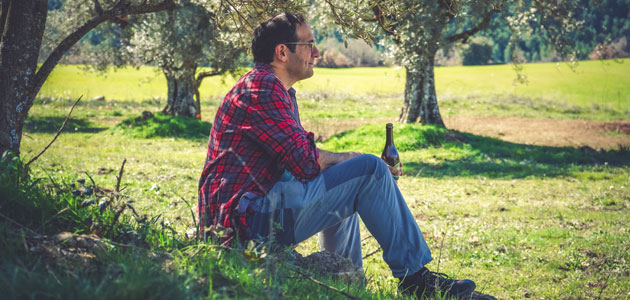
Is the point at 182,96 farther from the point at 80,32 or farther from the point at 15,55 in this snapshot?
the point at 15,55

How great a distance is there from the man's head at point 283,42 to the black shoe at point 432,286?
190cm

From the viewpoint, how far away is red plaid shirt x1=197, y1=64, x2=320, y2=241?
11.4 feet

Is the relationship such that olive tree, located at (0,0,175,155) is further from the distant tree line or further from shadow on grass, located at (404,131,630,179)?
shadow on grass, located at (404,131,630,179)

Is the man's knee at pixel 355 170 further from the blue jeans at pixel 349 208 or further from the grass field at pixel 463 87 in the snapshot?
the grass field at pixel 463 87

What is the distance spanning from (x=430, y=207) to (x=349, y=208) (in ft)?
17.5

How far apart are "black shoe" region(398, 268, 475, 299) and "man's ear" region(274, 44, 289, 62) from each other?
6.40ft

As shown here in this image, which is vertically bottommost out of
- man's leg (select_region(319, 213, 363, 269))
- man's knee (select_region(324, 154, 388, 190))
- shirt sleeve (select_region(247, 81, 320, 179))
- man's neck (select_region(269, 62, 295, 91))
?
man's leg (select_region(319, 213, 363, 269))

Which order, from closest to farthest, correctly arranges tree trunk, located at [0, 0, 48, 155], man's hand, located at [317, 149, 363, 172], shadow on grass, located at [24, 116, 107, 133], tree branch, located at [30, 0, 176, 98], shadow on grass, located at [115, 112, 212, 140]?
man's hand, located at [317, 149, 363, 172], tree trunk, located at [0, 0, 48, 155], tree branch, located at [30, 0, 176, 98], shadow on grass, located at [115, 112, 212, 140], shadow on grass, located at [24, 116, 107, 133]

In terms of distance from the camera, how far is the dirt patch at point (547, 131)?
59.7 feet

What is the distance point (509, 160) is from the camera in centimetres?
1434

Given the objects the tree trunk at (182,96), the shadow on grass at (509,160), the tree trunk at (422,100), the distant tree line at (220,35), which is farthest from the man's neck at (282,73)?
the tree trunk at (182,96)

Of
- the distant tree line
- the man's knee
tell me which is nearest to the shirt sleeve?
the man's knee

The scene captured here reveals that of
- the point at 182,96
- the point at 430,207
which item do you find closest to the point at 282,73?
the point at 430,207

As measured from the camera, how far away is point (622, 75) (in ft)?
158
